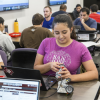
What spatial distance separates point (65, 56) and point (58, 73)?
0.26m

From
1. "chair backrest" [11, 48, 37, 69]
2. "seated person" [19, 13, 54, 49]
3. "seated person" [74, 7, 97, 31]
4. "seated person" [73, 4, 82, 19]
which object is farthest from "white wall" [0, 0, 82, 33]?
"seated person" [73, 4, 82, 19]

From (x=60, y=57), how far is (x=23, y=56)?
0.78 meters

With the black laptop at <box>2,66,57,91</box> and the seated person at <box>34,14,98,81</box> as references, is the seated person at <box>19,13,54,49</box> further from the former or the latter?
the black laptop at <box>2,66,57,91</box>

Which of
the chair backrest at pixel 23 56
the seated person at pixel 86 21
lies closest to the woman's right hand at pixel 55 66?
the chair backrest at pixel 23 56

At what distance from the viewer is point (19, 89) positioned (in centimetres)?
100

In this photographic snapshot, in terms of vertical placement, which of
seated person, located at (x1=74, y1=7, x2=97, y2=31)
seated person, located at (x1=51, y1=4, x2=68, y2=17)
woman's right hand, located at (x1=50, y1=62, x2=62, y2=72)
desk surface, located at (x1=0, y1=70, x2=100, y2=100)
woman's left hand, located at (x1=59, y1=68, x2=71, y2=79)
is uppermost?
seated person, located at (x1=51, y1=4, x2=68, y2=17)

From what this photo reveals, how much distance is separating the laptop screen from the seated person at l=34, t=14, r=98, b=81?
0.48 m

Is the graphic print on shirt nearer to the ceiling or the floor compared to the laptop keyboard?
nearer to the ceiling

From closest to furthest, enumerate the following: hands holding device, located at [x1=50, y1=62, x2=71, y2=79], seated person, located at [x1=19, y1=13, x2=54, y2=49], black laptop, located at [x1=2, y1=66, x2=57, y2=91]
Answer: black laptop, located at [x1=2, y1=66, x2=57, y2=91] → hands holding device, located at [x1=50, y1=62, x2=71, y2=79] → seated person, located at [x1=19, y1=13, x2=54, y2=49]

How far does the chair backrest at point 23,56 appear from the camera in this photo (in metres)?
2.21

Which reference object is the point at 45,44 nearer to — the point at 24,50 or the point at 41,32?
Answer: the point at 24,50

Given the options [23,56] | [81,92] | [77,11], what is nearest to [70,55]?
[81,92]

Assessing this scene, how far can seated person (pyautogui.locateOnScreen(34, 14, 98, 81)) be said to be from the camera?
59.6 inches

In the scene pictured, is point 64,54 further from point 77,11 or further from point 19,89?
point 77,11
